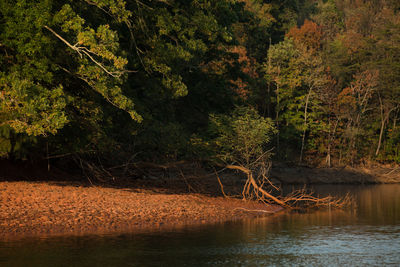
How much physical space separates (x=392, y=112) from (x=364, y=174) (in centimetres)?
1305

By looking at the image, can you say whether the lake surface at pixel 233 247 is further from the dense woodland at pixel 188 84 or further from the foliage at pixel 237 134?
the foliage at pixel 237 134

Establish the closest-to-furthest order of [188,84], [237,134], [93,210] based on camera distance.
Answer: [93,210] → [237,134] → [188,84]

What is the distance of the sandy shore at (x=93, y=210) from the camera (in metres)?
19.0

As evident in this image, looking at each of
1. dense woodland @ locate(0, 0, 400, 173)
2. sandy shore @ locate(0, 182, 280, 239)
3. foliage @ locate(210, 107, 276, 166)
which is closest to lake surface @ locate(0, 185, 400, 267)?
sandy shore @ locate(0, 182, 280, 239)

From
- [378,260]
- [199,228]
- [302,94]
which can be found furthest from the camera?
[302,94]

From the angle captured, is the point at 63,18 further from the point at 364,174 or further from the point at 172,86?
the point at 364,174

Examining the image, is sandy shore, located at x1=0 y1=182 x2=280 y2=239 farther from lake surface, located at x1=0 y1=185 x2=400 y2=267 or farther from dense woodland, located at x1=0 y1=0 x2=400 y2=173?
dense woodland, located at x1=0 y1=0 x2=400 y2=173

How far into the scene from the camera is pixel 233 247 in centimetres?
1661

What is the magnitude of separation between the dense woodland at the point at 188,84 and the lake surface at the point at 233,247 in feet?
17.1

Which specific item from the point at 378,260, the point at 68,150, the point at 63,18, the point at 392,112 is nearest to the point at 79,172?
the point at 68,150

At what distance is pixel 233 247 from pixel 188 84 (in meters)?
22.5

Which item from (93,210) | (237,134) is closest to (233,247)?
(93,210)

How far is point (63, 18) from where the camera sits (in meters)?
20.6

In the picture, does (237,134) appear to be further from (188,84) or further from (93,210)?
(93,210)
